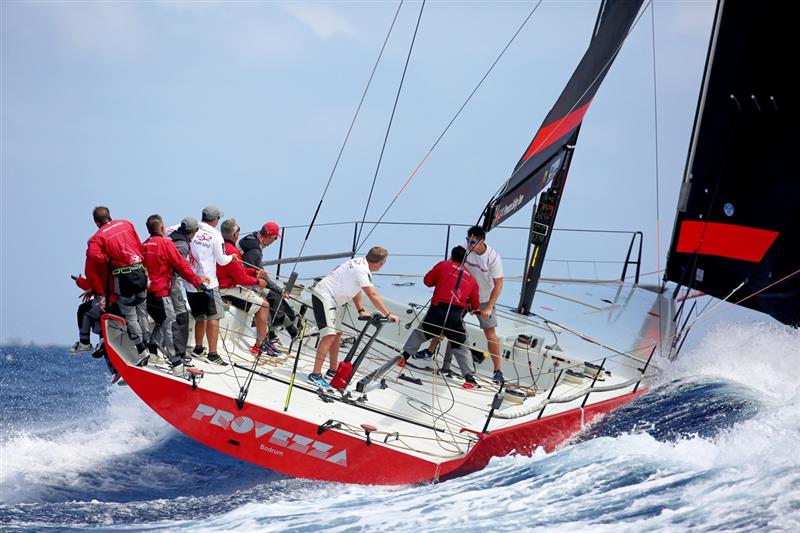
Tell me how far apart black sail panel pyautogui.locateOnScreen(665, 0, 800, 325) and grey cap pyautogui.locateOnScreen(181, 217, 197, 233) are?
14.1ft

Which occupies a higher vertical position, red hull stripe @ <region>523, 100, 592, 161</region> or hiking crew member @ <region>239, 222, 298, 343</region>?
red hull stripe @ <region>523, 100, 592, 161</region>

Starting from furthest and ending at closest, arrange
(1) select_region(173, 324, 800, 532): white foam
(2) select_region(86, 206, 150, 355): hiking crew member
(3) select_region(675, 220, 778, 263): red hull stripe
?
(3) select_region(675, 220, 778, 263): red hull stripe < (2) select_region(86, 206, 150, 355): hiking crew member < (1) select_region(173, 324, 800, 532): white foam

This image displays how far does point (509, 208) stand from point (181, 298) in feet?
7.50

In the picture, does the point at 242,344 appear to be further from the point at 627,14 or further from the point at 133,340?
the point at 627,14

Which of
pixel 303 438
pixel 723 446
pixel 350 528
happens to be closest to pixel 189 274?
pixel 303 438

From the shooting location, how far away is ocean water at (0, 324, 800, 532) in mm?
4336

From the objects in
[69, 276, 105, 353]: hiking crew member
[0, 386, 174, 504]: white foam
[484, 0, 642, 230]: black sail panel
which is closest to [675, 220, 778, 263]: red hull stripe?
[484, 0, 642, 230]: black sail panel

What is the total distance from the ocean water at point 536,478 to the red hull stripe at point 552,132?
191 centimetres

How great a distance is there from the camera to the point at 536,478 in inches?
195

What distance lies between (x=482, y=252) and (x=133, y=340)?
2542mm

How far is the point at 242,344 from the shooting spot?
695 cm

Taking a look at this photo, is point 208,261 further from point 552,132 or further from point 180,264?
point 552,132

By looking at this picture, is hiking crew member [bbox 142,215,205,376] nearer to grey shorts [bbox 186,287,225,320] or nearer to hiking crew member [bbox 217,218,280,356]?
grey shorts [bbox 186,287,225,320]

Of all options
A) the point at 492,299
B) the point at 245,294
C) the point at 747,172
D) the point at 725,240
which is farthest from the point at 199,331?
the point at 747,172
